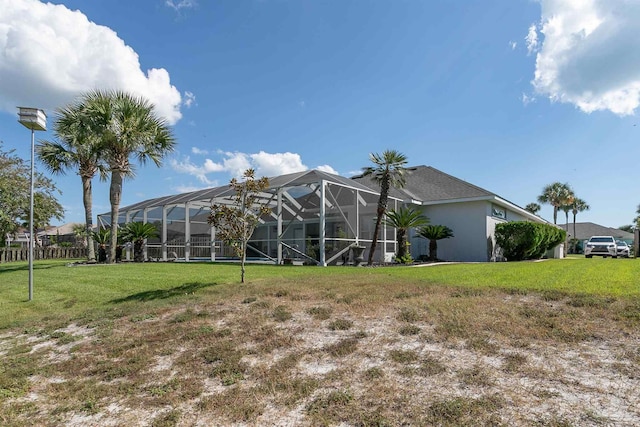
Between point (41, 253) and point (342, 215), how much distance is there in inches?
926

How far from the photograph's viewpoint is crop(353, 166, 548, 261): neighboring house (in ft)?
58.6

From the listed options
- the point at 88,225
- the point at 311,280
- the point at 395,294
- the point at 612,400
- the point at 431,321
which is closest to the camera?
the point at 612,400

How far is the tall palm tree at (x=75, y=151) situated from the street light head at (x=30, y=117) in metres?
7.65

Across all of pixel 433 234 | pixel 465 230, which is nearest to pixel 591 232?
pixel 465 230

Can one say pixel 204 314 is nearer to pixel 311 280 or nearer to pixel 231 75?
pixel 311 280

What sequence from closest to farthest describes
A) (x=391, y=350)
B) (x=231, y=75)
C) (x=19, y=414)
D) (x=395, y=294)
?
1. (x=19, y=414)
2. (x=391, y=350)
3. (x=395, y=294)
4. (x=231, y=75)

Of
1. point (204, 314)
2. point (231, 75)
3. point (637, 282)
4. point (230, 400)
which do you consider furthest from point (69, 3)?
point (637, 282)

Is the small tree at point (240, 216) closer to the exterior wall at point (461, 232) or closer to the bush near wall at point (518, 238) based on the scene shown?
the exterior wall at point (461, 232)

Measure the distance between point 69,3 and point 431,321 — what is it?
39.6 feet

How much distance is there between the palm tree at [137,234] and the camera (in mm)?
18922

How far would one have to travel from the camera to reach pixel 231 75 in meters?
14.1

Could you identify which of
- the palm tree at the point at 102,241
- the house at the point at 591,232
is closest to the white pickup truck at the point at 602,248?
the palm tree at the point at 102,241

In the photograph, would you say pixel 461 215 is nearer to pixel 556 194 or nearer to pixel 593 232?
pixel 556 194

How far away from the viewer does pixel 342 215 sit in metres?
16.5
